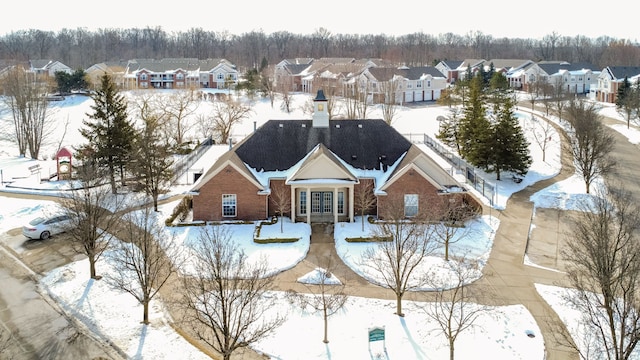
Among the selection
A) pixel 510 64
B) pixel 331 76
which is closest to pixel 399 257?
pixel 331 76

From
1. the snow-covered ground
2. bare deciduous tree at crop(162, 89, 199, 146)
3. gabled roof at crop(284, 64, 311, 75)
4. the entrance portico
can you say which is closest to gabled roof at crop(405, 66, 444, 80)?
gabled roof at crop(284, 64, 311, 75)

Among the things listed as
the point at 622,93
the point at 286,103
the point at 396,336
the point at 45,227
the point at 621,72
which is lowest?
the point at 396,336

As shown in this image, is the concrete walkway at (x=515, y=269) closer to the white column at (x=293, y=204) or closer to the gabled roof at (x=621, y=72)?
the white column at (x=293, y=204)

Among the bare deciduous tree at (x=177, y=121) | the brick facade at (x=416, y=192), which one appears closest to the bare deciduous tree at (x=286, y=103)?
the bare deciduous tree at (x=177, y=121)

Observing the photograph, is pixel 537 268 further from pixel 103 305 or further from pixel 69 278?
pixel 69 278

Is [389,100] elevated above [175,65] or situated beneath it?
situated beneath

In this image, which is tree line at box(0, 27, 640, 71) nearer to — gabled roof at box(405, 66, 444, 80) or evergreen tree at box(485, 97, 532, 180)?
gabled roof at box(405, 66, 444, 80)

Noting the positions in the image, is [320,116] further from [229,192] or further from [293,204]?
[229,192]

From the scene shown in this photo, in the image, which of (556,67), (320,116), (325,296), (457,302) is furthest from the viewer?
(556,67)

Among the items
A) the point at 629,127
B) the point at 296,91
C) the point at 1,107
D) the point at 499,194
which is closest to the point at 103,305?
the point at 499,194
